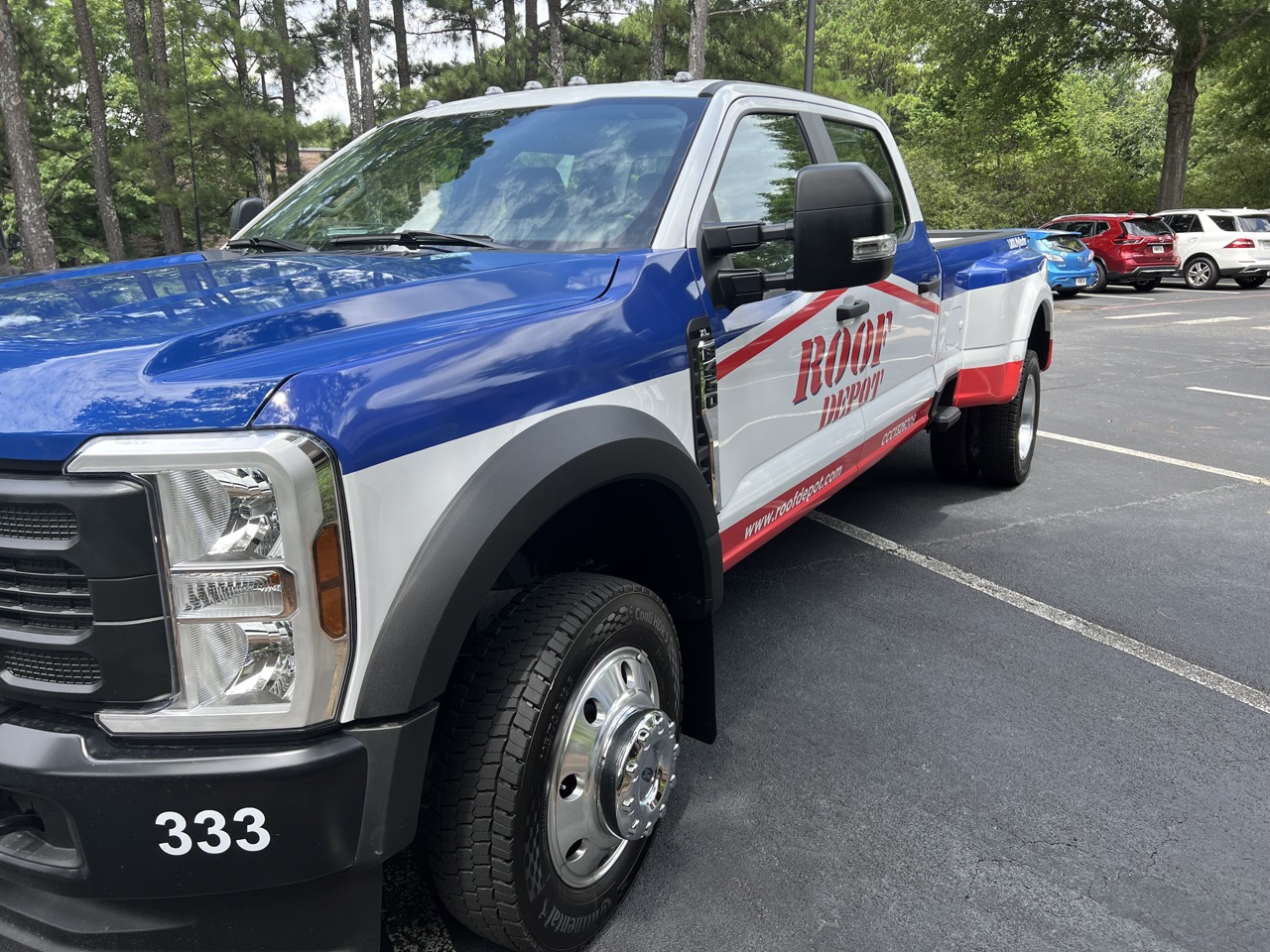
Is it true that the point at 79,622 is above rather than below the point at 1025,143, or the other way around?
below

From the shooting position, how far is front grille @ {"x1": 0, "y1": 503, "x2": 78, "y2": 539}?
1415mm

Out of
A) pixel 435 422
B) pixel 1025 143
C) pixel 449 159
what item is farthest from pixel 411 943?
pixel 1025 143

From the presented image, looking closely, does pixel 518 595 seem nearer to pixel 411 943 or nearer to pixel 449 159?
pixel 411 943

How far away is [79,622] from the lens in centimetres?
147

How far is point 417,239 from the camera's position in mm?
2703

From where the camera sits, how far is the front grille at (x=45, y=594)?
145cm

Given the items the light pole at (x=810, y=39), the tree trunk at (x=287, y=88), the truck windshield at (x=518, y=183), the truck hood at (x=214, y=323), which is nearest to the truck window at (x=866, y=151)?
the truck windshield at (x=518, y=183)

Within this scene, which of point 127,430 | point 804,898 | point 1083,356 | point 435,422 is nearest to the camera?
point 127,430

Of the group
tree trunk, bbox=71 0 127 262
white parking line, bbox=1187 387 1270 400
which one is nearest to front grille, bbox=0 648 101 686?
white parking line, bbox=1187 387 1270 400

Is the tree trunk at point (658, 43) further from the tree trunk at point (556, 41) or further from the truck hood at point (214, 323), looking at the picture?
the truck hood at point (214, 323)

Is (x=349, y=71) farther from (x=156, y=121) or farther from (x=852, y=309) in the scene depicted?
(x=852, y=309)

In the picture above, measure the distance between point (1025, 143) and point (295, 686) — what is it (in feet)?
115

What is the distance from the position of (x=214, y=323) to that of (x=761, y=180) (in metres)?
1.87

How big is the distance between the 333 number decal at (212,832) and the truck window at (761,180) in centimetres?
188
